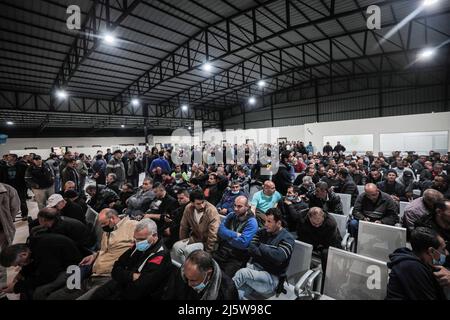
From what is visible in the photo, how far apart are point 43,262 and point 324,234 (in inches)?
121

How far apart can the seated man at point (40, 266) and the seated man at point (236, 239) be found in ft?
5.41

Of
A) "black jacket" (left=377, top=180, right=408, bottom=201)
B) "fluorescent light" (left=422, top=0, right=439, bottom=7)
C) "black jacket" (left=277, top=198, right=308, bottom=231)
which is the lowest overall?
"black jacket" (left=277, top=198, right=308, bottom=231)

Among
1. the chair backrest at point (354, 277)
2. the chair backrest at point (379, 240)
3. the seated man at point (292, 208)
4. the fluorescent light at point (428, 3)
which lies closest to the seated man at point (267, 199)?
the seated man at point (292, 208)

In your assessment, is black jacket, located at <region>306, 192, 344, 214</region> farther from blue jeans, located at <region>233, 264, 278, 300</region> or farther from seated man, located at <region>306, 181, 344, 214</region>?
blue jeans, located at <region>233, 264, 278, 300</region>

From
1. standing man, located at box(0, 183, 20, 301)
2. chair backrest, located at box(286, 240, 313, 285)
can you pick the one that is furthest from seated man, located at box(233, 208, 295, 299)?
standing man, located at box(0, 183, 20, 301)

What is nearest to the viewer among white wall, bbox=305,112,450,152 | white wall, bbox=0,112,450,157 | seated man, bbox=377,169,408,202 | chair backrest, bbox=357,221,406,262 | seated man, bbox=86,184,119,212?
chair backrest, bbox=357,221,406,262

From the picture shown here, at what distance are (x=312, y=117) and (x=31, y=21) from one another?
60.7 feet

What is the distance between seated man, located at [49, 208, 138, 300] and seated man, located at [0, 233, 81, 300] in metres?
0.15

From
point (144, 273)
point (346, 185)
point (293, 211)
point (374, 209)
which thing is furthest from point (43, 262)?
point (346, 185)

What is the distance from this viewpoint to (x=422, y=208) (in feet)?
9.27

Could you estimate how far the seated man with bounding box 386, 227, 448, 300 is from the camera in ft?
4.82

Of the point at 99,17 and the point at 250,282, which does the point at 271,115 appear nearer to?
the point at 99,17

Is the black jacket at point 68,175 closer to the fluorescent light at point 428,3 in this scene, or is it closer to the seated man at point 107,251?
the seated man at point 107,251

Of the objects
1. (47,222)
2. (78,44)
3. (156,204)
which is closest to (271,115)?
(78,44)
